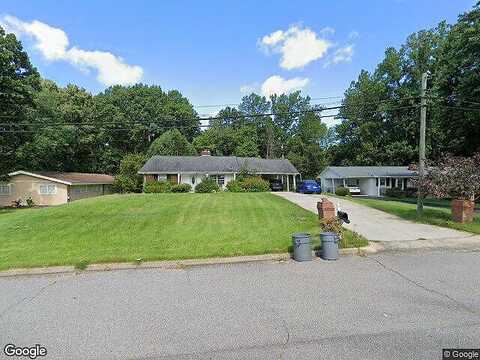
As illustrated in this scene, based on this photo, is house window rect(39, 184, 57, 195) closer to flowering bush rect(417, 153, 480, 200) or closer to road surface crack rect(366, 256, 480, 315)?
flowering bush rect(417, 153, 480, 200)

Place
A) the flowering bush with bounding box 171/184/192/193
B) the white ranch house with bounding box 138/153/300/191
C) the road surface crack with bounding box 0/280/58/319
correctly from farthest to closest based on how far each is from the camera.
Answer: the white ranch house with bounding box 138/153/300/191 < the flowering bush with bounding box 171/184/192/193 < the road surface crack with bounding box 0/280/58/319

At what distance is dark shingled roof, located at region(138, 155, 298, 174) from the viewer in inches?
1506

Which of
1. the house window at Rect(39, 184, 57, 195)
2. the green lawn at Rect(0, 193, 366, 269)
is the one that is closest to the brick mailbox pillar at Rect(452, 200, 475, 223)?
the green lawn at Rect(0, 193, 366, 269)

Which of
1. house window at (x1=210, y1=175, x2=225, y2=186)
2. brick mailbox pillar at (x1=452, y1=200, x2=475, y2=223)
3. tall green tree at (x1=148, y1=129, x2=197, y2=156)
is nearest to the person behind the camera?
brick mailbox pillar at (x1=452, y1=200, x2=475, y2=223)

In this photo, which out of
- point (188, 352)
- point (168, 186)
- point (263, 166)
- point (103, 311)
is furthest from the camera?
point (263, 166)

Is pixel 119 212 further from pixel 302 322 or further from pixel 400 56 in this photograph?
pixel 400 56

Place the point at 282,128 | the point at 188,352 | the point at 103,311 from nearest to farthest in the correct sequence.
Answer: the point at 188,352 → the point at 103,311 → the point at 282,128

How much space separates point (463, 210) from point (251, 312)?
12.6m

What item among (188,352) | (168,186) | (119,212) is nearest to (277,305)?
(188,352)

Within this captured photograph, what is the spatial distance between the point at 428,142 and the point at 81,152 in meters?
51.4

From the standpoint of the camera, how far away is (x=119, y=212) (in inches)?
672

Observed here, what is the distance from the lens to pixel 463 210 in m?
14.0

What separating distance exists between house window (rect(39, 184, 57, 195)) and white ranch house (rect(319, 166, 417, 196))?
32.1 metres

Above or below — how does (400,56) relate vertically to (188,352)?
above
